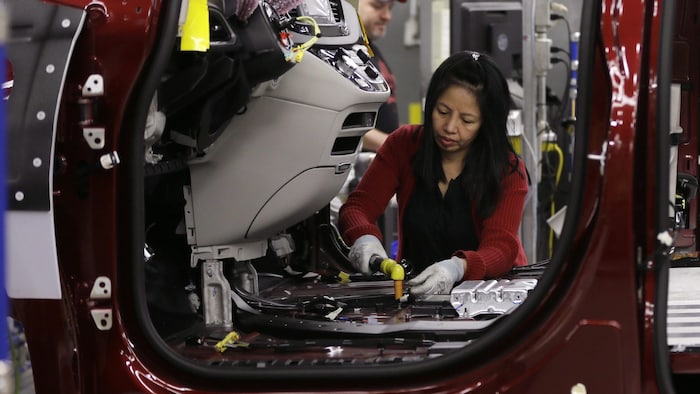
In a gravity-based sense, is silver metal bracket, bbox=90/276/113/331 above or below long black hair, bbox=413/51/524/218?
below

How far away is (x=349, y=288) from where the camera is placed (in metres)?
3.55

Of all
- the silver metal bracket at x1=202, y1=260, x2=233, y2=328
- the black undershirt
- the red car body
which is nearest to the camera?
the red car body

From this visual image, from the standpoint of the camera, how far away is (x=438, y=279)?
3074 mm

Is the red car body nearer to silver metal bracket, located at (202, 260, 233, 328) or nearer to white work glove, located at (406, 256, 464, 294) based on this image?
silver metal bracket, located at (202, 260, 233, 328)

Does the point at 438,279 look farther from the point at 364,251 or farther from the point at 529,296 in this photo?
the point at 529,296

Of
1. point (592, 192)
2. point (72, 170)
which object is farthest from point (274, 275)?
point (592, 192)

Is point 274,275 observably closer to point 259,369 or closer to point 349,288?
point 349,288

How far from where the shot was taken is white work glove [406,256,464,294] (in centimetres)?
308

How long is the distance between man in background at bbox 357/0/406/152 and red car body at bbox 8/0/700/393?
10.9 feet

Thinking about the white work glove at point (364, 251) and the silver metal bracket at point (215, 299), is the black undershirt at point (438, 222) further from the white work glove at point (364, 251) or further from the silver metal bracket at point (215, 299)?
the silver metal bracket at point (215, 299)

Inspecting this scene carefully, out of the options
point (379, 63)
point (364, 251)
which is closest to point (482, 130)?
point (364, 251)

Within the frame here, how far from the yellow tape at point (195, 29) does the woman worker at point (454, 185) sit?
1109mm

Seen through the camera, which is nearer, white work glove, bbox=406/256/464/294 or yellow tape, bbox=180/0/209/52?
yellow tape, bbox=180/0/209/52

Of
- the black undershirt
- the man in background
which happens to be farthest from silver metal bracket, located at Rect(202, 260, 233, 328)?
the man in background
